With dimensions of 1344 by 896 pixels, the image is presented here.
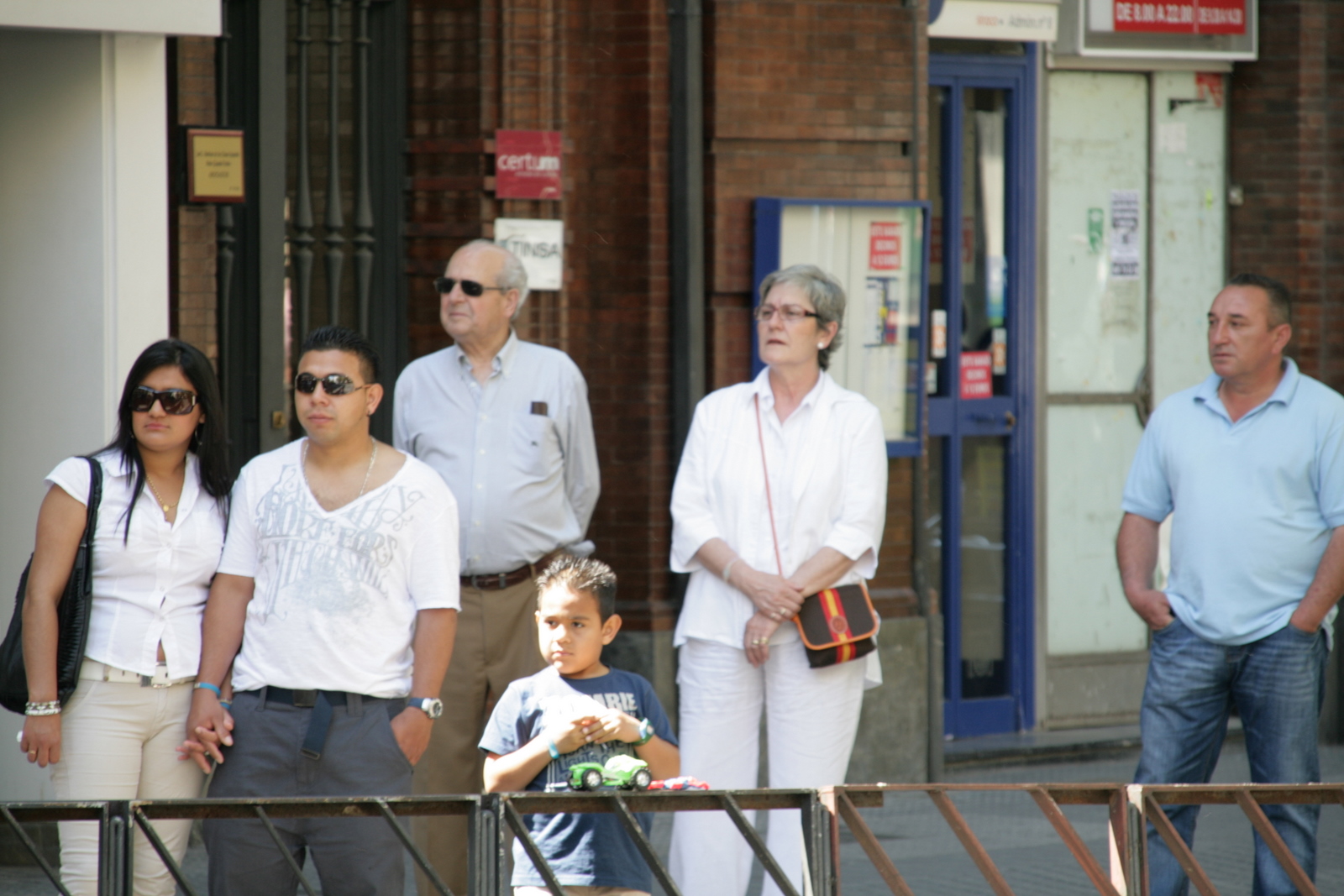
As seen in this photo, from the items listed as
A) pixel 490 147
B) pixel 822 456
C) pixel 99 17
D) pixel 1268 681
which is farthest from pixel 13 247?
pixel 1268 681

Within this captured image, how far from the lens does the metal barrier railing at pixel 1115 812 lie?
325 centimetres

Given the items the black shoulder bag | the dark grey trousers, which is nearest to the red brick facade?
the black shoulder bag

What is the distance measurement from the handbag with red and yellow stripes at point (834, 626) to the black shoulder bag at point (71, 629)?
6.84 feet

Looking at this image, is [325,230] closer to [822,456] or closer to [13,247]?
[13,247]

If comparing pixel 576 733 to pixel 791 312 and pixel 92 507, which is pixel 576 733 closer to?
pixel 92 507

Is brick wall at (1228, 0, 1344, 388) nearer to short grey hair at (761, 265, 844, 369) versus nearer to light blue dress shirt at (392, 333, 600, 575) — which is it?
short grey hair at (761, 265, 844, 369)

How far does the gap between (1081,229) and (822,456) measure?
14.3ft

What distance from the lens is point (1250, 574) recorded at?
5.51 metres

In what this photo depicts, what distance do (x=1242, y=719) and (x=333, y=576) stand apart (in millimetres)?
2921

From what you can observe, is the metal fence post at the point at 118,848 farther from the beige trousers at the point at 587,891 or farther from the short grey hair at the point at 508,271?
the short grey hair at the point at 508,271

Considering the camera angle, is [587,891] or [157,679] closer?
[587,891]

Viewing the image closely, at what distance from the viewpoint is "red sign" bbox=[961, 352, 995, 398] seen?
913 cm

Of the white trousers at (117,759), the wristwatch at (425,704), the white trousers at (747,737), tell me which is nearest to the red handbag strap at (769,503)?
the white trousers at (747,737)

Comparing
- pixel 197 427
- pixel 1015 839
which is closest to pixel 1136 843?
pixel 197 427
